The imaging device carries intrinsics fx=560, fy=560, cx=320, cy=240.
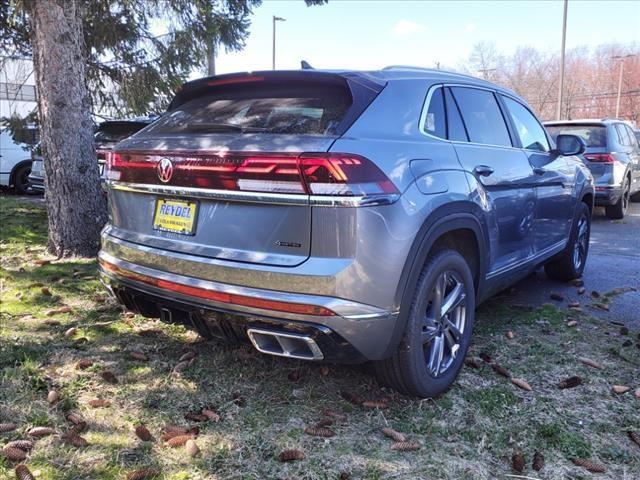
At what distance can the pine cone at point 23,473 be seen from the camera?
228cm

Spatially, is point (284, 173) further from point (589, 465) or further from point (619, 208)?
point (619, 208)

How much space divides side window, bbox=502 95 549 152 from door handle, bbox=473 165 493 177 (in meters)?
1.03

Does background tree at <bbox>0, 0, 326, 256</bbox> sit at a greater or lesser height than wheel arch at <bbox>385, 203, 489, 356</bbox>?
greater

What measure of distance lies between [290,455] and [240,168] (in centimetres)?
131

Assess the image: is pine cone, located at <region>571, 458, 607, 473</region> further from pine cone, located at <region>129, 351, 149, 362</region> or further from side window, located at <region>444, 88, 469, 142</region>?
pine cone, located at <region>129, 351, 149, 362</region>

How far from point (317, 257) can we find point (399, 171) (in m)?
0.57

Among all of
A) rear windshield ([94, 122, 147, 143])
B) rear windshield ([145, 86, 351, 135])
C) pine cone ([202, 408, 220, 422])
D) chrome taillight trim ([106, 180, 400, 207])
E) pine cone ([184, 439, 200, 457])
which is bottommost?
pine cone ([184, 439, 200, 457])

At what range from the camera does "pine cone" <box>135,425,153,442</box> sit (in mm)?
2615

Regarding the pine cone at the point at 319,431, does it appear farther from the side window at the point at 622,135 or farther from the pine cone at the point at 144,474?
the side window at the point at 622,135

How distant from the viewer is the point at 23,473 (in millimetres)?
2299

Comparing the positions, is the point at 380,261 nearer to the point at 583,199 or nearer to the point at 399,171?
the point at 399,171

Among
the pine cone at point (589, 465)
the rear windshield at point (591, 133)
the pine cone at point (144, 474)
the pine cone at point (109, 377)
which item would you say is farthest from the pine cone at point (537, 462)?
the rear windshield at point (591, 133)

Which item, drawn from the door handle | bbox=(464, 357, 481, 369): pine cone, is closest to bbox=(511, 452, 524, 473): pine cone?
bbox=(464, 357, 481, 369): pine cone

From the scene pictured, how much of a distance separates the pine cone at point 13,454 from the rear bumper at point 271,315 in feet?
2.89
